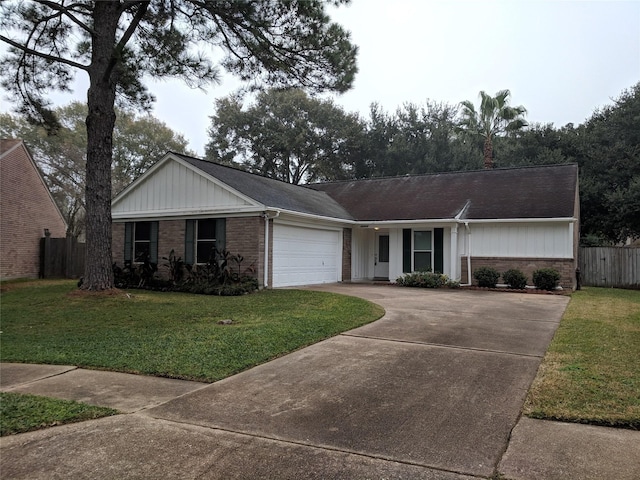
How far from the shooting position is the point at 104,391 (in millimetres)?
4668

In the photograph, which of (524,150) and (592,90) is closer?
(592,90)

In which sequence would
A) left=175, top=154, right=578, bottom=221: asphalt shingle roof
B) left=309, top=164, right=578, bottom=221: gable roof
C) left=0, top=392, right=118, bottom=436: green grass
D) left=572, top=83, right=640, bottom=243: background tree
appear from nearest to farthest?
left=0, top=392, right=118, bottom=436: green grass
left=175, top=154, right=578, bottom=221: asphalt shingle roof
left=309, top=164, right=578, bottom=221: gable roof
left=572, top=83, right=640, bottom=243: background tree

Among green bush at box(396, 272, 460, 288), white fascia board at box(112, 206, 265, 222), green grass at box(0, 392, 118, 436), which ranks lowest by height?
green grass at box(0, 392, 118, 436)

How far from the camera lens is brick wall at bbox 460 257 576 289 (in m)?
15.0

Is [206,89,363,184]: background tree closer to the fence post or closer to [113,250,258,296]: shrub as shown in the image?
the fence post

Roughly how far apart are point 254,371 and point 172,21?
11.6 meters

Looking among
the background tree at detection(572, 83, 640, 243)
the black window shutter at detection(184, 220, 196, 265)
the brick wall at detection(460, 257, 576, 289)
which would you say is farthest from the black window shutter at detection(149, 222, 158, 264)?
the background tree at detection(572, 83, 640, 243)

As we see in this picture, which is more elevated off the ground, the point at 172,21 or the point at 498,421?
the point at 172,21

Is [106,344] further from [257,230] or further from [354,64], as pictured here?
[354,64]

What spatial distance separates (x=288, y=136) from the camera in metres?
35.2

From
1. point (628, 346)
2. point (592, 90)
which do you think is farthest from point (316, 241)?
point (592, 90)

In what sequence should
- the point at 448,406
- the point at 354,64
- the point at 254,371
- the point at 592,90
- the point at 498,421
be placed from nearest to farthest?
the point at 498,421
the point at 448,406
the point at 254,371
the point at 354,64
the point at 592,90

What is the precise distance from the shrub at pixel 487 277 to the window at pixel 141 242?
37.4 ft

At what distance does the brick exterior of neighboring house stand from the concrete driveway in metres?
17.8
